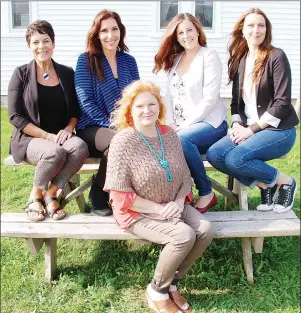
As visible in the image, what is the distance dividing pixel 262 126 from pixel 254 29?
2.43 feet

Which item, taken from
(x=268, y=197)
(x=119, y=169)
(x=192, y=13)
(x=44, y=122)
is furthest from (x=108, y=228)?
(x=192, y=13)

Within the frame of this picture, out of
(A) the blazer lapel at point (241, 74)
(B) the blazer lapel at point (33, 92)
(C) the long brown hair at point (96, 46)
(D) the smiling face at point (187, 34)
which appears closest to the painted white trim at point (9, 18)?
(C) the long brown hair at point (96, 46)

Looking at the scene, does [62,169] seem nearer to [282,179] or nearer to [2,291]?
[2,291]

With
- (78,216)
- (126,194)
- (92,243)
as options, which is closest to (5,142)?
(92,243)

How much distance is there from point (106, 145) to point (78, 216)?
1.86ft

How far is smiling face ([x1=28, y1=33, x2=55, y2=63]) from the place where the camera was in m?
3.44

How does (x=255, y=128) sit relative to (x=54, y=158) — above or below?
above

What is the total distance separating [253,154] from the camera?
3.37 meters

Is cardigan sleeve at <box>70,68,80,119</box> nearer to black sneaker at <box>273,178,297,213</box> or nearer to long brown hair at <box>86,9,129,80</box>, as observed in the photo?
long brown hair at <box>86,9,129,80</box>

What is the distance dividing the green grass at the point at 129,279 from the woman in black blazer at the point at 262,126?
536 mm

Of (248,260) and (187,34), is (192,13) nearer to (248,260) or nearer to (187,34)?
(187,34)

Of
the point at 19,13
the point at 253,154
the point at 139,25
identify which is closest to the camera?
the point at 253,154

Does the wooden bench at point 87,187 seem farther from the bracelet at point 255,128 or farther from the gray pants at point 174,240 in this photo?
the gray pants at point 174,240

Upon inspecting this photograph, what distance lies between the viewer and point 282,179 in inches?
137
